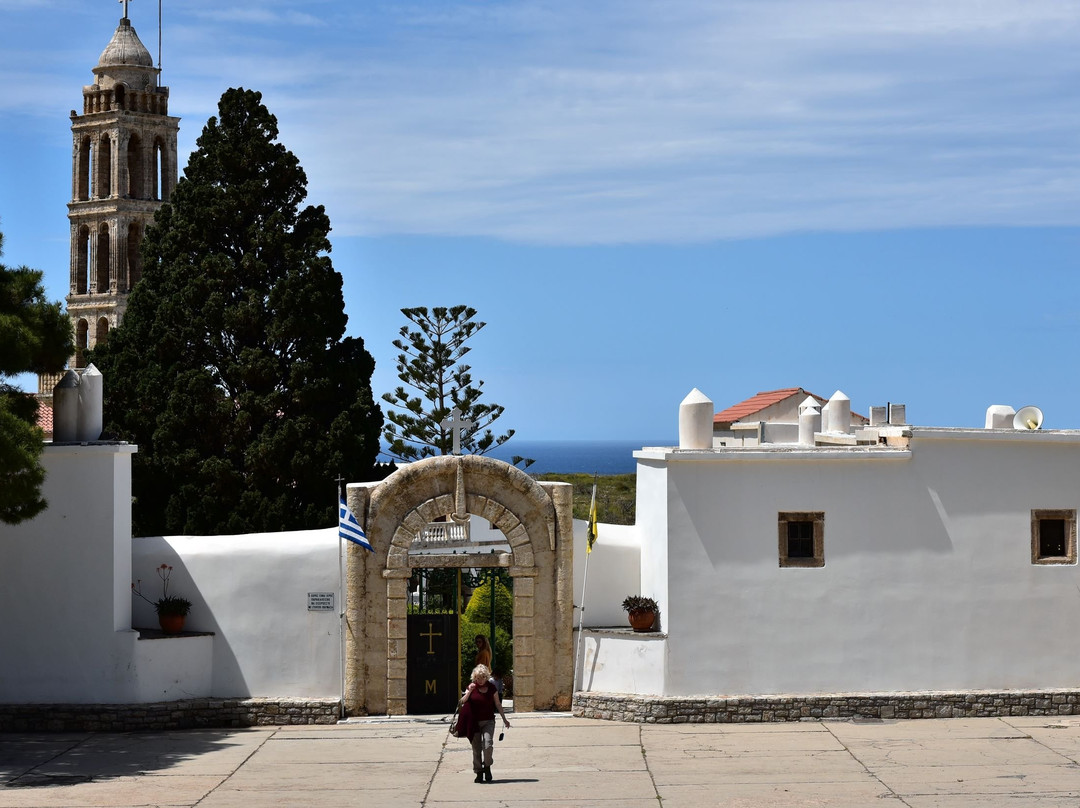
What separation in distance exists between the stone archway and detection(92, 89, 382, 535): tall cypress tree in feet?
33.3

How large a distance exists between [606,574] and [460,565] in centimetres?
209

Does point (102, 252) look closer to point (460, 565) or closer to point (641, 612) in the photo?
point (460, 565)

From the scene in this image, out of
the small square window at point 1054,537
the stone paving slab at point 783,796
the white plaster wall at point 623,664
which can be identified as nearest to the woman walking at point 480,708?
the stone paving slab at point 783,796

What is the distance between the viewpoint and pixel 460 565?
19.1 metres

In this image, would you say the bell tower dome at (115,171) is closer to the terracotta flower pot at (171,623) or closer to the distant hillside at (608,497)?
the distant hillside at (608,497)

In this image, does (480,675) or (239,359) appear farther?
(239,359)

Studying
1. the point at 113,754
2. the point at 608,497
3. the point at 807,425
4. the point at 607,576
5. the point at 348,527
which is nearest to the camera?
the point at 113,754

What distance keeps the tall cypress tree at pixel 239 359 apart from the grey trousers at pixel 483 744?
14.2 m

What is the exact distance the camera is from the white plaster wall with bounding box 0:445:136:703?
60.0ft

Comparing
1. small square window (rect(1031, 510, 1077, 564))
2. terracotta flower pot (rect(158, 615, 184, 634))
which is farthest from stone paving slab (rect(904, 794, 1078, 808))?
terracotta flower pot (rect(158, 615, 184, 634))

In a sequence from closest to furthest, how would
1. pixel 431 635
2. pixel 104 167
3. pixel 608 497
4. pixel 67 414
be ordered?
→ 1. pixel 67 414
2. pixel 431 635
3. pixel 608 497
4. pixel 104 167

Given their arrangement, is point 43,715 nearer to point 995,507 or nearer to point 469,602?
point 469,602

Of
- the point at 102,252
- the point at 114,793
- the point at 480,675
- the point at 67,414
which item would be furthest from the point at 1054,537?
Result: the point at 102,252

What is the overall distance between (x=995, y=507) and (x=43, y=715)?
12895 millimetres
